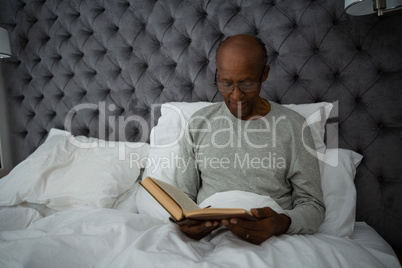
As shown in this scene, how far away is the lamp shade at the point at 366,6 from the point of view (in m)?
0.85

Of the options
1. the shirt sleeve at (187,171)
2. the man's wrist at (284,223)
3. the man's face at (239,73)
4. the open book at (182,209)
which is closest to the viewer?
the open book at (182,209)

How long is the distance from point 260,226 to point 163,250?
0.25m

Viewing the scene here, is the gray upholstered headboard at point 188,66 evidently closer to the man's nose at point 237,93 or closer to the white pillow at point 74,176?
the white pillow at point 74,176

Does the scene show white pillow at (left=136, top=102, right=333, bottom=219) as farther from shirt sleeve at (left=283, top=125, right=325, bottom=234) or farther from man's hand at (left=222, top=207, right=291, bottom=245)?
man's hand at (left=222, top=207, right=291, bottom=245)

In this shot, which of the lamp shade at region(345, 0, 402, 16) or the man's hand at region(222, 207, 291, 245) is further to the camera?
the lamp shade at region(345, 0, 402, 16)

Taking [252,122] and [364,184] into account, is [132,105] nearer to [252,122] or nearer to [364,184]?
[252,122]

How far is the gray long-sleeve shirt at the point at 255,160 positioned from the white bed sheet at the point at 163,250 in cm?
17

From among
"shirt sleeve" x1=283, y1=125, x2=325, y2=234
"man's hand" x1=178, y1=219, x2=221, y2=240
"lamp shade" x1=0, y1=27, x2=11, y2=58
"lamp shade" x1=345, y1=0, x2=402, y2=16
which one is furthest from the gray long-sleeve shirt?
"lamp shade" x1=0, y1=27, x2=11, y2=58

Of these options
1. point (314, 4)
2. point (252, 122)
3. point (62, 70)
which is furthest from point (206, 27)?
point (62, 70)

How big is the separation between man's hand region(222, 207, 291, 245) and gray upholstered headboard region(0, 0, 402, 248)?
1.99ft

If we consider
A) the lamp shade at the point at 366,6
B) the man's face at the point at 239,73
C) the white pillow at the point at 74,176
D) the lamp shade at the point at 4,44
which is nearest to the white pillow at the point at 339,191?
the man's face at the point at 239,73

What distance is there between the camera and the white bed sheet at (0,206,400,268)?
57 cm

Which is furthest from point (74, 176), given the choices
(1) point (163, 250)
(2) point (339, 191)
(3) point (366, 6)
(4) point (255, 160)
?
(3) point (366, 6)

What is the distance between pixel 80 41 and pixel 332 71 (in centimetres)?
136
